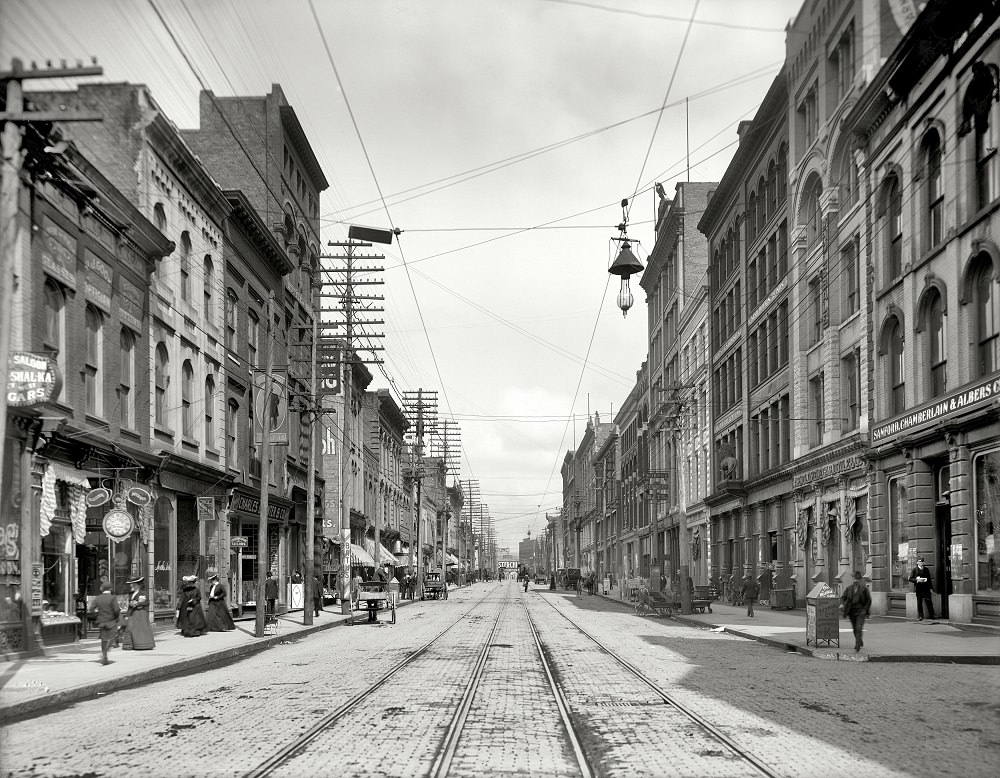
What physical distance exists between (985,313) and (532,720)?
57.9ft

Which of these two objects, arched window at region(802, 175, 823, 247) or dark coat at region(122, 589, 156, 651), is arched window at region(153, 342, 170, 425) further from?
arched window at region(802, 175, 823, 247)

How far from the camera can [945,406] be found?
2595 centimetres

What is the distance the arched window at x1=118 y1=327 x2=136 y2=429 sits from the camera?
1042 inches

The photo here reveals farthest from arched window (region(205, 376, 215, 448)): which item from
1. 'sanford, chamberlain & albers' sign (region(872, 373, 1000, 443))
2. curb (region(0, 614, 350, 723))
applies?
'sanford, chamberlain & albers' sign (region(872, 373, 1000, 443))

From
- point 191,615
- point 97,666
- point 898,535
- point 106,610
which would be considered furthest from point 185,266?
point 898,535

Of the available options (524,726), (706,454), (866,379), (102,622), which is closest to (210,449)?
(102,622)

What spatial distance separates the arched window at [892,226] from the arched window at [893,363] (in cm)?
143

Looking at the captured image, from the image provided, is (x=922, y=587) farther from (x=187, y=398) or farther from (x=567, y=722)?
(x=187, y=398)

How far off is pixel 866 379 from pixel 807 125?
1154 centimetres

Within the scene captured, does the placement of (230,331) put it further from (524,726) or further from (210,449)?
(524,726)

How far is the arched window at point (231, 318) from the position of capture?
120 feet

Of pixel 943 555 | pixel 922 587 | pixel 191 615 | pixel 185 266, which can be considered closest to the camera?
pixel 191 615

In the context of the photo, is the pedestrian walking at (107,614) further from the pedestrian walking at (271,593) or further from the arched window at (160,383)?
the pedestrian walking at (271,593)

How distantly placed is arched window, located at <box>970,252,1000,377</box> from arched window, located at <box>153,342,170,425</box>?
69.0 ft
